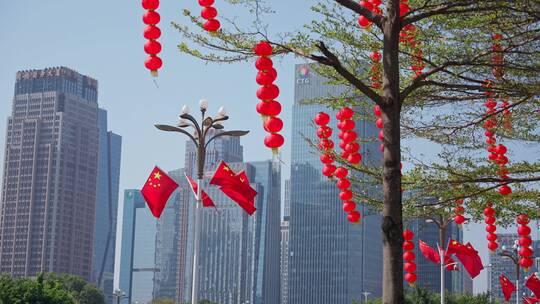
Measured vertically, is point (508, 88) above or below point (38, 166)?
below

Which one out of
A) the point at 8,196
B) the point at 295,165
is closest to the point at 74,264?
the point at 8,196

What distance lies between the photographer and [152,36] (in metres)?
11.2

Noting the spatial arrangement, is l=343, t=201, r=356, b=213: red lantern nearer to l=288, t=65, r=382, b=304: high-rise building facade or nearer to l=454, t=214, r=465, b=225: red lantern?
l=454, t=214, r=465, b=225: red lantern

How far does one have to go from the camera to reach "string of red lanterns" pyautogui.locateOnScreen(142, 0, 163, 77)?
1114 cm

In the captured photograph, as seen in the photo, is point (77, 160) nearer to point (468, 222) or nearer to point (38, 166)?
point (38, 166)

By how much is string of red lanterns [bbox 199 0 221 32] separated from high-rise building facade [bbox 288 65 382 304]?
126499 millimetres

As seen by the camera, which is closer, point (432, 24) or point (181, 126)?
point (432, 24)

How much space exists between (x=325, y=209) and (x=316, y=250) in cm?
745

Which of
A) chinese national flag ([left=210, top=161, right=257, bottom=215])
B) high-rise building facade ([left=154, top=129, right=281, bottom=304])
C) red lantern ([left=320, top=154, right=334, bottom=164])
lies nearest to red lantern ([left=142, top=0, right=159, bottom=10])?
red lantern ([left=320, top=154, right=334, bottom=164])

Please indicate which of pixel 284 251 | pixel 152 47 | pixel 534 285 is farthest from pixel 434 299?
pixel 284 251

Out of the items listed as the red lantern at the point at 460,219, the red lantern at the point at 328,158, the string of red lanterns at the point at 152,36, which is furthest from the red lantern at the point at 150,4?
the red lantern at the point at 460,219

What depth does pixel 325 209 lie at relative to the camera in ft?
493

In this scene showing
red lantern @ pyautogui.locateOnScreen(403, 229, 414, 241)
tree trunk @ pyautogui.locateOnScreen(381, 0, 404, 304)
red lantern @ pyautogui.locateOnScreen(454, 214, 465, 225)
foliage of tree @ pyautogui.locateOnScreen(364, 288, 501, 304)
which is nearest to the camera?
tree trunk @ pyautogui.locateOnScreen(381, 0, 404, 304)

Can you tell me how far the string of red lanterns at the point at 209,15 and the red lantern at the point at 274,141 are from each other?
1.51 m
